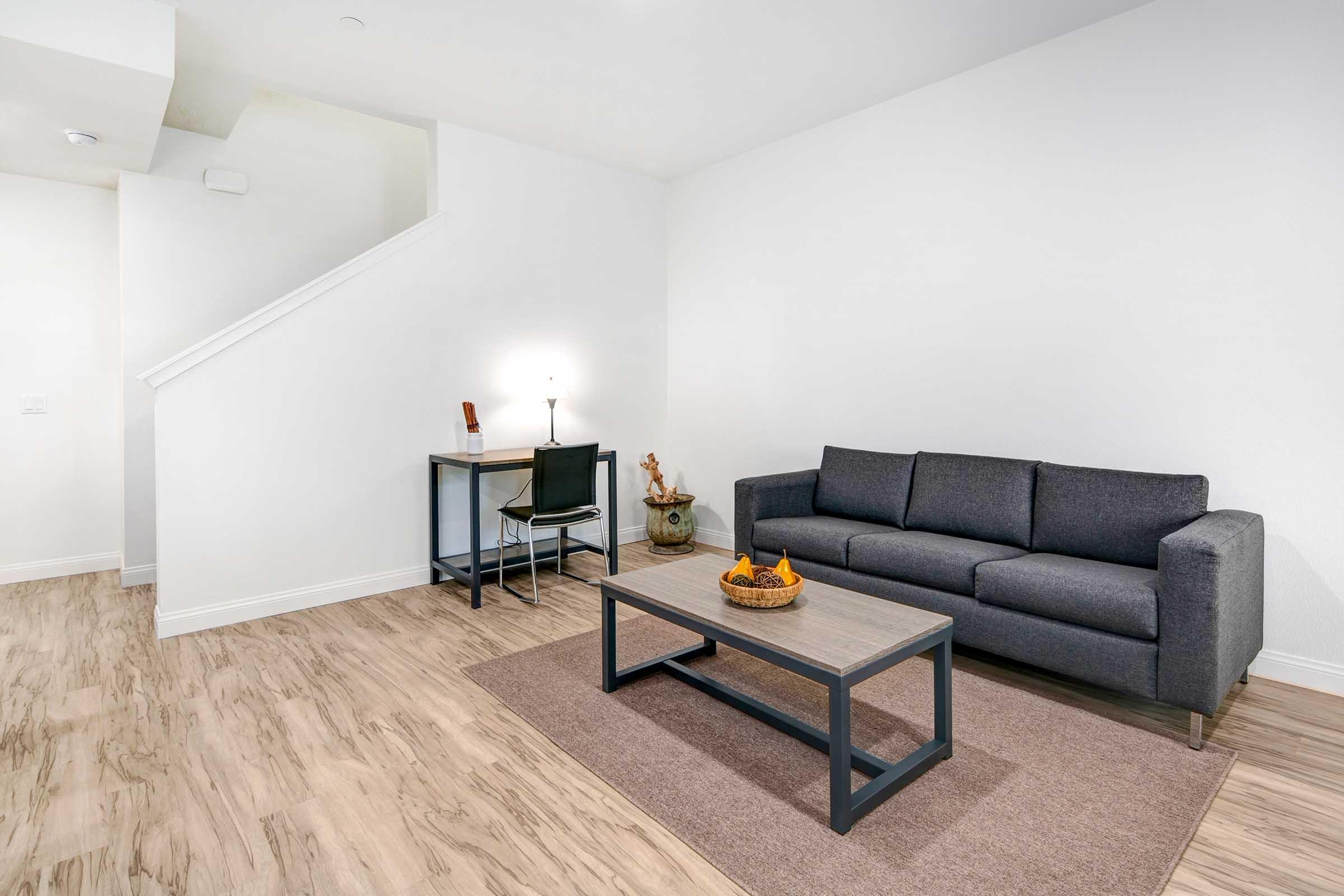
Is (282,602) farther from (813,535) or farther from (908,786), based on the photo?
(908,786)

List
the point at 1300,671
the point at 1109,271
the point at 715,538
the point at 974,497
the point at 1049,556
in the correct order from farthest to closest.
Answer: the point at 715,538 → the point at 974,497 → the point at 1109,271 → the point at 1049,556 → the point at 1300,671

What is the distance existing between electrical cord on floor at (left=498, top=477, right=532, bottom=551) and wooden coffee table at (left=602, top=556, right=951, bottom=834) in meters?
1.98

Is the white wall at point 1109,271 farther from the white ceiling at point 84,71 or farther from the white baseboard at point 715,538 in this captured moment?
the white ceiling at point 84,71

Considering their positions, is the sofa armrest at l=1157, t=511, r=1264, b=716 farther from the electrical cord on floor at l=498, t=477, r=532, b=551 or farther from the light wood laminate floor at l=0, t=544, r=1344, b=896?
the electrical cord on floor at l=498, t=477, r=532, b=551

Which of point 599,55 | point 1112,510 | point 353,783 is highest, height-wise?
point 599,55

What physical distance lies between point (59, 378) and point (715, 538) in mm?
4387

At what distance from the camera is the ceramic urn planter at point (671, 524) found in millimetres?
4758

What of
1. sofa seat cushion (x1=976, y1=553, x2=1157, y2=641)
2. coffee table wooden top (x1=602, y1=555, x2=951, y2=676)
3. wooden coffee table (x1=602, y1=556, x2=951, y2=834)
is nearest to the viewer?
wooden coffee table (x1=602, y1=556, x2=951, y2=834)

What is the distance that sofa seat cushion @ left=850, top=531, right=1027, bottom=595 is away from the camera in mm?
2768

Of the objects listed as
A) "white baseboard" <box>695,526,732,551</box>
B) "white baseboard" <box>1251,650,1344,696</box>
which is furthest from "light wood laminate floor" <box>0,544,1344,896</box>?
"white baseboard" <box>695,526,732,551</box>

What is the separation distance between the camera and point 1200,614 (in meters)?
2.10

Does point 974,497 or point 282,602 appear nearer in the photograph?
point 974,497

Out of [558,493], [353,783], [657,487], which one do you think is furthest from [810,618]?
[657,487]

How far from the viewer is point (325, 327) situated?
368 cm
